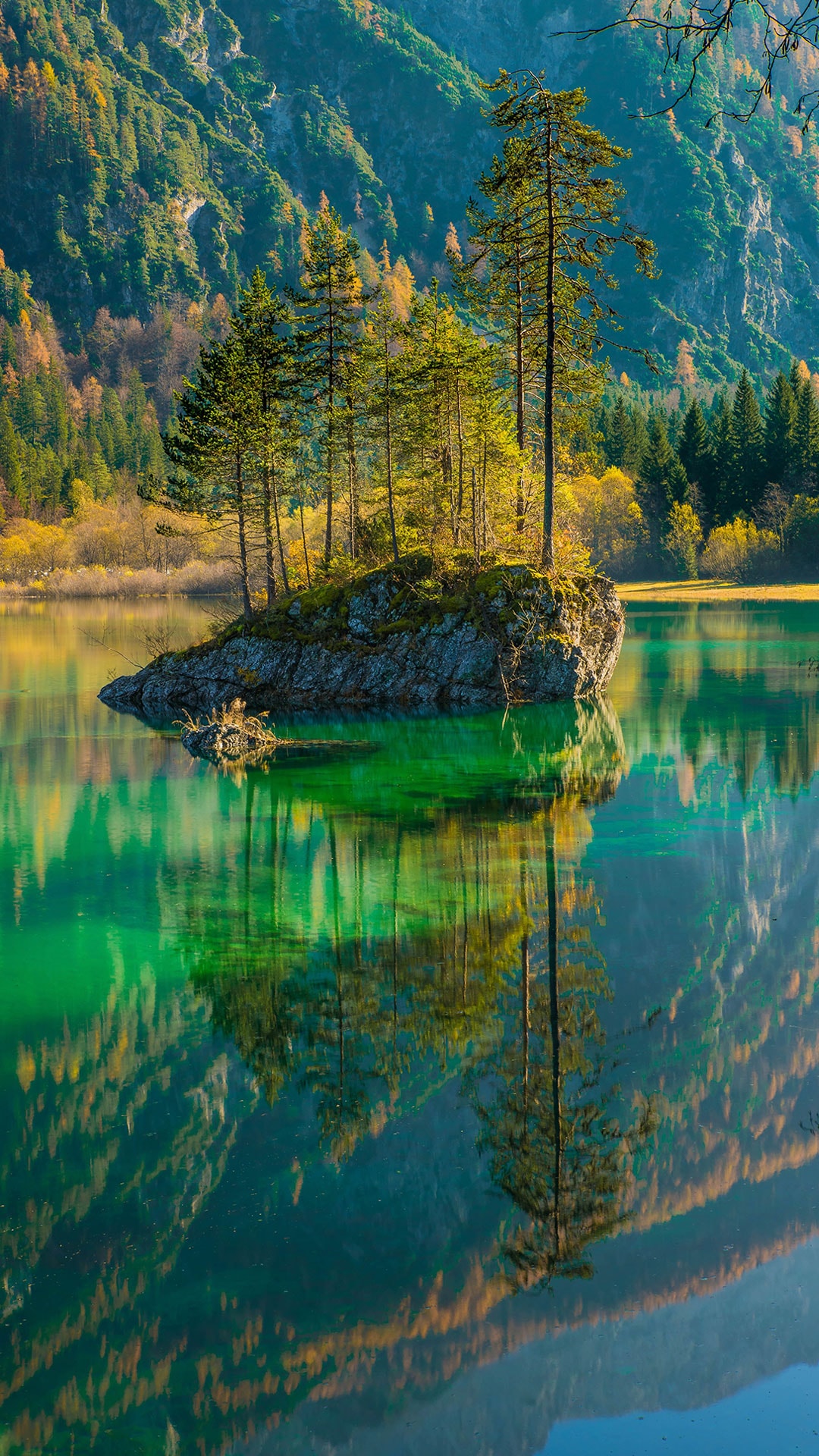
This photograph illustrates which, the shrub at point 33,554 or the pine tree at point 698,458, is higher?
the pine tree at point 698,458

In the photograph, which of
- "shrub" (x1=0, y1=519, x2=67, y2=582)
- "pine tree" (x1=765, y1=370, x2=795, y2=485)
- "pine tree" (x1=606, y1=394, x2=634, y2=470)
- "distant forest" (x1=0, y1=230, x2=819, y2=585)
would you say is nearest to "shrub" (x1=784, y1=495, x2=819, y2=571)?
"distant forest" (x1=0, y1=230, x2=819, y2=585)

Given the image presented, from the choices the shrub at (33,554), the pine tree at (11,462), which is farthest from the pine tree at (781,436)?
the pine tree at (11,462)

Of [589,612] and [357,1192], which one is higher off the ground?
[589,612]

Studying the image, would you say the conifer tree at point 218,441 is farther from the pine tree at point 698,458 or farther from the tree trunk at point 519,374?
the pine tree at point 698,458

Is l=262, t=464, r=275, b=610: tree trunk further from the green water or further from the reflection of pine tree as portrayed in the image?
the reflection of pine tree

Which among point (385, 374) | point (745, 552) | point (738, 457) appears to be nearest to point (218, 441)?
point (385, 374)

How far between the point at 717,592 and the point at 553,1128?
266 ft

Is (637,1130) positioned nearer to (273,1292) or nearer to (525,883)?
(273,1292)

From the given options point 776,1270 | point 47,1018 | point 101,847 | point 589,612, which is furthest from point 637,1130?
point 589,612

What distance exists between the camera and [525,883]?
593 inches

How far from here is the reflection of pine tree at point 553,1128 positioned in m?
7.56

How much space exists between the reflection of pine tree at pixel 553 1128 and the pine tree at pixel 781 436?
85.3 m

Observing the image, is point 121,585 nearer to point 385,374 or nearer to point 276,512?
point 276,512

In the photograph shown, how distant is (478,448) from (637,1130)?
31638mm
